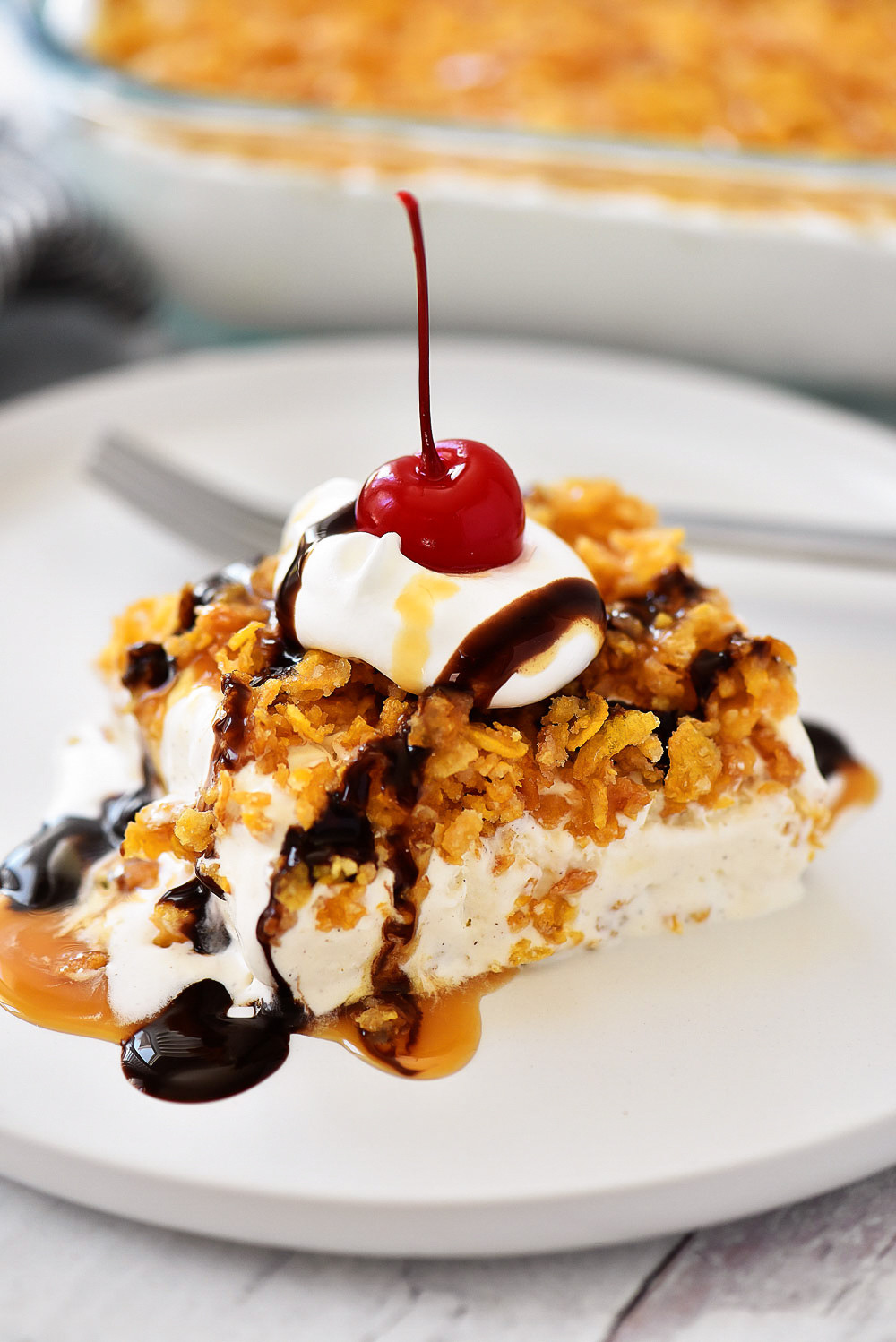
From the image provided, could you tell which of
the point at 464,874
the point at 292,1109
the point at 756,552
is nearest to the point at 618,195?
the point at 756,552

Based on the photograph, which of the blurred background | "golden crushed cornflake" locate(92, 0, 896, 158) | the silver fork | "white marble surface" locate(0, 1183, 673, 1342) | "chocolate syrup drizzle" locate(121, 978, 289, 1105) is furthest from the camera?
"golden crushed cornflake" locate(92, 0, 896, 158)

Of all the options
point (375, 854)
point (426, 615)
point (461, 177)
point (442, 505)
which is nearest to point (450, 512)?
point (442, 505)

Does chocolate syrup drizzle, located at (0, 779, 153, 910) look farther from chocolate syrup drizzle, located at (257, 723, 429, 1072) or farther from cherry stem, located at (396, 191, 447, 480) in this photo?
cherry stem, located at (396, 191, 447, 480)

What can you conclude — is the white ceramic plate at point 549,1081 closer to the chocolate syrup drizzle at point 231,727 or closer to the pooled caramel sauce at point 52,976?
the pooled caramel sauce at point 52,976

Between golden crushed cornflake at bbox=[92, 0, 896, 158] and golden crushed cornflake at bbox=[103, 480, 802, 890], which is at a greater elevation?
golden crushed cornflake at bbox=[92, 0, 896, 158]

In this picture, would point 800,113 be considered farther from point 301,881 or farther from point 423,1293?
point 423,1293

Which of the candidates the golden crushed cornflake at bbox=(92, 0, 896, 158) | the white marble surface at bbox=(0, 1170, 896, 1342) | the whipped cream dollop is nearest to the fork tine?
the whipped cream dollop
